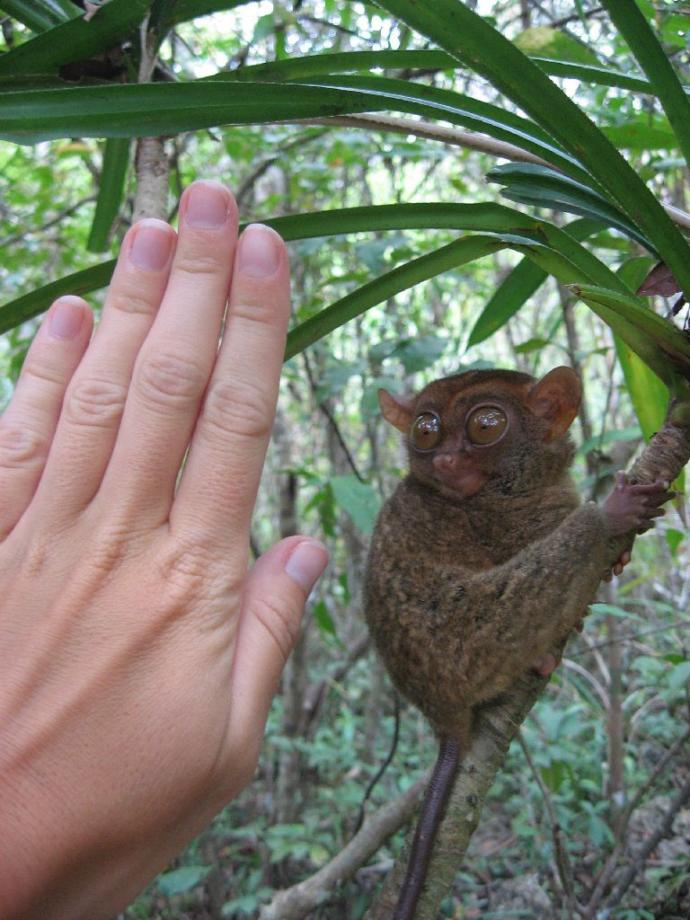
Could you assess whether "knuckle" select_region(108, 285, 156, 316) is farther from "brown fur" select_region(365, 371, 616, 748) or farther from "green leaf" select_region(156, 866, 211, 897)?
"green leaf" select_region(156, 866, 211, 897)

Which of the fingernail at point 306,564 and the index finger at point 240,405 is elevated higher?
the index finger at point 240,405

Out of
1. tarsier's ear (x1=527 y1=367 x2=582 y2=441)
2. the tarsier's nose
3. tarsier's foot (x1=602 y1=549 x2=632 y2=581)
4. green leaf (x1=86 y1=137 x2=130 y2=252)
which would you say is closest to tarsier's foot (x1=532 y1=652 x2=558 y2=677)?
tarsier's foot (x1=602 y1=549 x2=632 y2=581)

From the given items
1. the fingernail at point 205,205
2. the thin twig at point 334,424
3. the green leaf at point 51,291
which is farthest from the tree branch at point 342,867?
the fingernail at point 205,205

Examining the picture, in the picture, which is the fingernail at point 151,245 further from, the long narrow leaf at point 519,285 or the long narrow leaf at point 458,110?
the long narrow leaf at point 519,285

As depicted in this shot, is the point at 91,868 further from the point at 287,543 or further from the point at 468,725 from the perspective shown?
the point at 468,725

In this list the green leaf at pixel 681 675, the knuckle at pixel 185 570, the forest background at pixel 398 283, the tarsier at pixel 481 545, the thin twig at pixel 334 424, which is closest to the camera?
the knuckle at pixel 185 570

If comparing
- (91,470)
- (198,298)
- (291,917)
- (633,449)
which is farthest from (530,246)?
(291,917)
